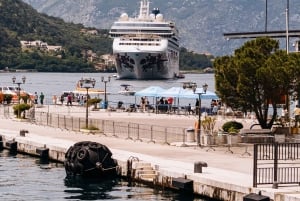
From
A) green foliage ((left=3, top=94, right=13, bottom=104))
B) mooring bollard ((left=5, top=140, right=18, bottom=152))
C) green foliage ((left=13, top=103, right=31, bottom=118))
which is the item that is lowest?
mooring bollard ((left=5, top=140, right=18, bottom=152))

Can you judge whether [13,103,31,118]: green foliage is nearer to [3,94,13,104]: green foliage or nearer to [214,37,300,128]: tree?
[214,37,300,128]: tree

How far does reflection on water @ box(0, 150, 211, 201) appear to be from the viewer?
32719 mm

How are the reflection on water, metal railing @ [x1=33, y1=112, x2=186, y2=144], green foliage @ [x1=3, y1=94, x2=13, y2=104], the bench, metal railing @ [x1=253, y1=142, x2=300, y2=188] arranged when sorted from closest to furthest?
1. metal railing @ [x1=253, y1=142, x2=300, y2=188]
2. the reflection on water
3. the bench
4. metal railing @ [x1=33, y1=112, x2=186, y2=144]
5. green foliage @ [x1=3, y1=94, x2=13, y2=104]

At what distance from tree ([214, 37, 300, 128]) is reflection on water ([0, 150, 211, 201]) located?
1165 centimetres

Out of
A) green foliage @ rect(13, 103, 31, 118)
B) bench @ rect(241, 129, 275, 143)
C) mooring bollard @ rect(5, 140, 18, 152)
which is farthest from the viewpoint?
green foliage @ rect(13, 103, 31, 118)

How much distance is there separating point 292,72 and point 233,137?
6325mm

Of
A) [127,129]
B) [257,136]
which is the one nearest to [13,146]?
[127,129]

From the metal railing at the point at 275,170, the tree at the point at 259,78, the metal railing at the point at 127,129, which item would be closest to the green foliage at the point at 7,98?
the metal railing at the point at 127,129

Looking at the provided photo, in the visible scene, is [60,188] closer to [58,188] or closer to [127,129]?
[58,188]

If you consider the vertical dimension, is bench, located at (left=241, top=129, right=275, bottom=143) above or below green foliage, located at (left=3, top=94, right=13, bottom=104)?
below

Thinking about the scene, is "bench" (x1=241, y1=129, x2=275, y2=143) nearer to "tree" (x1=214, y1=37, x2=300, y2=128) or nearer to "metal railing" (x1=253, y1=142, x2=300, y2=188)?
"tree" (x1=214, y1=37, x2=300, y2=128)

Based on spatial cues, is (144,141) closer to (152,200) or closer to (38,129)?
(38,129)

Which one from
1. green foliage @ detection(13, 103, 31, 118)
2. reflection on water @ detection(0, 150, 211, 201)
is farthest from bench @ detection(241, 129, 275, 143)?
green foliage @ detection(13, 103, 31, 118)

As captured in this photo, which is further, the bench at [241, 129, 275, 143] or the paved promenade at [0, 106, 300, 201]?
the bench at [241, 129, 275, 143]
